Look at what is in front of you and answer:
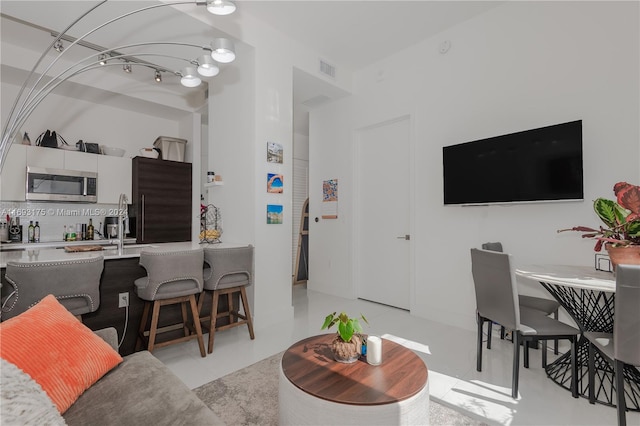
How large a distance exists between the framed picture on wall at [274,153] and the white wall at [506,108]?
4.44 feet

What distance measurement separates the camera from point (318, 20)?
3426 mm

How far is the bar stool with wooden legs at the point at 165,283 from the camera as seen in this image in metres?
2.38

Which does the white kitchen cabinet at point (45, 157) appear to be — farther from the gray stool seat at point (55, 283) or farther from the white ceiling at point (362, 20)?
the white ceiling at point (362, 20)

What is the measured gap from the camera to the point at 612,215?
202 cm

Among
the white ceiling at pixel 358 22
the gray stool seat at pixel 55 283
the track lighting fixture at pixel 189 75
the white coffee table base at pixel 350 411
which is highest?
the white ceiling at pixel 358 22

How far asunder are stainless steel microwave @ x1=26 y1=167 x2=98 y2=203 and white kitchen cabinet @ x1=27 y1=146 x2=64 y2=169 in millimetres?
80

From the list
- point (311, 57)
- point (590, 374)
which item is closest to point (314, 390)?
point (590, 374)

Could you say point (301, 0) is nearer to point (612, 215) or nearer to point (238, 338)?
point (612, 215)

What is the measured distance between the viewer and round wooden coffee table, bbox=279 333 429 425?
122cm

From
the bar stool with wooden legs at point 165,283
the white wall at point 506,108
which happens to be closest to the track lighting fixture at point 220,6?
the bar stool with wooden legs at point 165,283

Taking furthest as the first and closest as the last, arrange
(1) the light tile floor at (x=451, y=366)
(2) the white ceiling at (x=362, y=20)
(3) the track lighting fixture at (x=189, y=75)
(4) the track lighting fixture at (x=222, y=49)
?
(2) the white ceiling at (x=362, y=20)
(3) the track lighting fixture at (x=189, y=75)
(4) the track lighting fixture at (x=222, y=49)
(1) the light tile floor at (x=451, y=366)

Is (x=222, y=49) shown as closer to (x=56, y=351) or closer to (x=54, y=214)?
(x=56, y=351)

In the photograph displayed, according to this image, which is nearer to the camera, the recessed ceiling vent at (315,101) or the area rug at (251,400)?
the area rug at (251,400)

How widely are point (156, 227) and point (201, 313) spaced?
2.16 meters
